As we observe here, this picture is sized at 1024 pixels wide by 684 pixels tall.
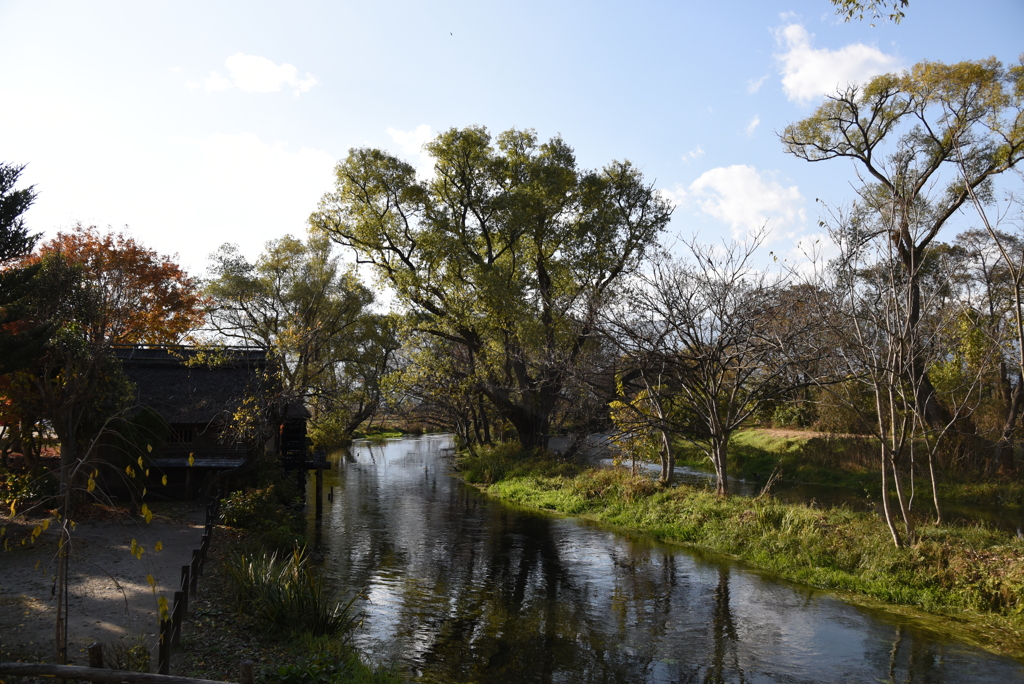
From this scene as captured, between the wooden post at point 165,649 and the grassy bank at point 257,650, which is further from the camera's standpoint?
the grassy bank at point 257,650

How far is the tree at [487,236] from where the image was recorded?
2466 centimetres

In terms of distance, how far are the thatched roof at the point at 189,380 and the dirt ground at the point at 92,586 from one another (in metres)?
4.11

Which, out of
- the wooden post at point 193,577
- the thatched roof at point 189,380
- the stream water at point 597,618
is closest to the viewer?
the stream water at point 597,618

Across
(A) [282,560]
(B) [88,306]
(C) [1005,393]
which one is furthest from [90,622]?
(C) [1005,393]

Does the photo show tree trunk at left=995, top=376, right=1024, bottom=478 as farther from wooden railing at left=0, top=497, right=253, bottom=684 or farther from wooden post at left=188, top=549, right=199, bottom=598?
wooden railing at left=0, top=497, right=253, bottom=684

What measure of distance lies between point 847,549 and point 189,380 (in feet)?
61.3

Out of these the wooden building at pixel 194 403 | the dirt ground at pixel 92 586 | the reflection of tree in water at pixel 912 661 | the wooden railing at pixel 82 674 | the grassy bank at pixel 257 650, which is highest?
the wooden building at pixel 194 403

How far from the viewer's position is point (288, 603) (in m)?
9.01

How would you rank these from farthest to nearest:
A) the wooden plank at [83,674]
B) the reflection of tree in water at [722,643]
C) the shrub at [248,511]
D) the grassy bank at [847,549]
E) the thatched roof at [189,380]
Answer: the thatched roof at [189,380] → the shrub at [248,511] → the grassy bank at [847,549] → the reflection of tree in water at [722,643] → the wooden plank at [83,674]

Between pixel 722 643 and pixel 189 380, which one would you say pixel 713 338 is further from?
pixel 189 380

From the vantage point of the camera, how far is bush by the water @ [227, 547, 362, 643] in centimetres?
895

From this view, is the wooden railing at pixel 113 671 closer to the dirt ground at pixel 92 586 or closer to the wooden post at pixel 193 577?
the dirt ground at pixel 92 586

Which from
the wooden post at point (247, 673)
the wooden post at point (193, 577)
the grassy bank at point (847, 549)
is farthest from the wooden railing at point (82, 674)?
the grassy bank at point (847, 549)

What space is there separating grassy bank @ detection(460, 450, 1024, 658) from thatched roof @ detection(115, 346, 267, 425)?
10802 millimetres
